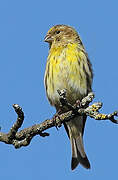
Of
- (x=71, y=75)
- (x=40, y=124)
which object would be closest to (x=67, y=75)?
(x=71, y=75)

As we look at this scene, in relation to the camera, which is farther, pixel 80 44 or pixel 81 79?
pixel 80 44

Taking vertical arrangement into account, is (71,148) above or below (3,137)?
above

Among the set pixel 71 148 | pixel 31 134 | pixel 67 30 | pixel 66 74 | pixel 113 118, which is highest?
pixel 67 30

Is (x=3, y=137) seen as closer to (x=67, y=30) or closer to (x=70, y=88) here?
(x=70, y=88)

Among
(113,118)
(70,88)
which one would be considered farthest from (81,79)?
(113,118)

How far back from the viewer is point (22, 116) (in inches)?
164

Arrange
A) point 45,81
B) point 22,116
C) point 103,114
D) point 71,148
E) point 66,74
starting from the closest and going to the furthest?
point 103,114 → point 22,116 → point 66,74 → point 45,81 → point 71,148

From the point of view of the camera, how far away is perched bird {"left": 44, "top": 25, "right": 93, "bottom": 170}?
6.15m

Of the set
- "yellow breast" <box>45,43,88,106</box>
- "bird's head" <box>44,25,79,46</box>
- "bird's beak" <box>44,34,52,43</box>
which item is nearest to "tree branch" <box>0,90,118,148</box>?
"yellow breast" <box>45,43,88,106</box>

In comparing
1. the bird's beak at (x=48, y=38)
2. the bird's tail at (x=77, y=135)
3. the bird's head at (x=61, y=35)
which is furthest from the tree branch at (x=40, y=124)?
the bird's beak at (x=48, y=38)

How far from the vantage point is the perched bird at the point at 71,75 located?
6.15 meters

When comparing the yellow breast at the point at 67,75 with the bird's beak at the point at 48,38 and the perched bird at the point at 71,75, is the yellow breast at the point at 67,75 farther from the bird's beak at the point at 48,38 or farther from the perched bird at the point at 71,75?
the bird's beak at the point at 48,38

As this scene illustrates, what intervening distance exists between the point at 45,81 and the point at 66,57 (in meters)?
0.60

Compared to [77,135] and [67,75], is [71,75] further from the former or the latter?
[77,135]
